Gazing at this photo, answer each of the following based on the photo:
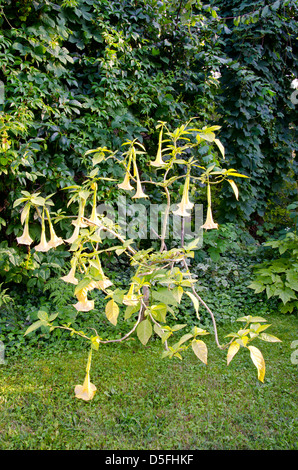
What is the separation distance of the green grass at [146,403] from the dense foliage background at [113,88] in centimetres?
88

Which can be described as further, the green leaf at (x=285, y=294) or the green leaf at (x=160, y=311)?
the green leaf at (x=285, y=294)

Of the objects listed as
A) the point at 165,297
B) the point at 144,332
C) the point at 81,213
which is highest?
the point at 81,213

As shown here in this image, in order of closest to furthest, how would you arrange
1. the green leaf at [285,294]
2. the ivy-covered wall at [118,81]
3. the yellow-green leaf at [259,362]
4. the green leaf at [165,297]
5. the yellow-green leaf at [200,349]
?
the yellow-green leaf at [259,362] → the yellow-green leaf at [200,349] → the green leaf at [165,297] → the ivy-covered wall at [118,81] → the green leaf at [285,294]

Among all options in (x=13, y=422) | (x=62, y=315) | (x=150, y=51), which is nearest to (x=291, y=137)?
(x=150, y=51)

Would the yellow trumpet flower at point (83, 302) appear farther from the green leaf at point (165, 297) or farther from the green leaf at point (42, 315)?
the green leaf at point (165, 297)

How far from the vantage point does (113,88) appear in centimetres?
314

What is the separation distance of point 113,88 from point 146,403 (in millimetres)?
2634

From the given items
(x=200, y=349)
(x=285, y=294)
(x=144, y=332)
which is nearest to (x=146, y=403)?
(x=144, y=332)

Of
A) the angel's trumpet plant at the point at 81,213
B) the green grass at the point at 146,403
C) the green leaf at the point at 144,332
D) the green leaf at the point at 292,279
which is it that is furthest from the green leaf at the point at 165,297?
the green leaf at the point at 292,279

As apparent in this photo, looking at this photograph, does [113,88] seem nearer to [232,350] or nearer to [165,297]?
[165,297]

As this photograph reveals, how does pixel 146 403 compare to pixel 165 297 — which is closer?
pixel 165 297

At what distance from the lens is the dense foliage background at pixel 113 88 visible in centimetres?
273

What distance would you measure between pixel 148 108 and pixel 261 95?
1818 millimetres
